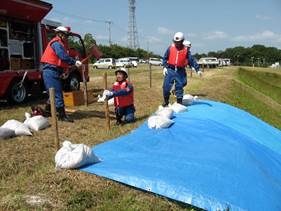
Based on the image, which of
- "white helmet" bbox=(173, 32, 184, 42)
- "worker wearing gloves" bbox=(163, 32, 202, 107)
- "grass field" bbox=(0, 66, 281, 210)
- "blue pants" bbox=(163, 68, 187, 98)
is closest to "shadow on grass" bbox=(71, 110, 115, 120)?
"grass field" bbox=(0, 66, 281, 210)

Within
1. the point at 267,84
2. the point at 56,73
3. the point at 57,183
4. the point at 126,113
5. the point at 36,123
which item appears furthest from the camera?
the point at 267,84

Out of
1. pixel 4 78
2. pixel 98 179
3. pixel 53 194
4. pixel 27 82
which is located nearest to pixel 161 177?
pixel 98 179

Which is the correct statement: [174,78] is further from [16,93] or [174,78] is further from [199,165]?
[199,165]

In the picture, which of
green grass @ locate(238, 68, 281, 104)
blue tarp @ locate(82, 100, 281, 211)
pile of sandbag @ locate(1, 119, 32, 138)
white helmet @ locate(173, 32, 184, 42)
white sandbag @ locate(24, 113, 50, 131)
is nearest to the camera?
blue tarp @ locate(82, 100, 281, 211)

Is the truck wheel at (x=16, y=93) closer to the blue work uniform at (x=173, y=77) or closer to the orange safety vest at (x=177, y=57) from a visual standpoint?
the blue work uniform at (x=173, y=77)

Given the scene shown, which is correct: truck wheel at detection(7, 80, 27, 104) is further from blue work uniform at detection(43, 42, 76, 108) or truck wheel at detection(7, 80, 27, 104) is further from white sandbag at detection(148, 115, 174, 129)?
white sandbag at detection(148, 115, 174, 129)

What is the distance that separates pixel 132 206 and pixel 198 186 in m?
0.80

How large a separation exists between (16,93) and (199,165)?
7.57 metres

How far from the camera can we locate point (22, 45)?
478 inches

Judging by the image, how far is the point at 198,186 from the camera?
4668mm

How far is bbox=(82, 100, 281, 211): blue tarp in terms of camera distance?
4.59 m

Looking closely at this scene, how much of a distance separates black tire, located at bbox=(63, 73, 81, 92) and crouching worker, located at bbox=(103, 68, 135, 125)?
497cm

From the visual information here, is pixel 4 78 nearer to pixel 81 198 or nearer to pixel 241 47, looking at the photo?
pixel 81 198

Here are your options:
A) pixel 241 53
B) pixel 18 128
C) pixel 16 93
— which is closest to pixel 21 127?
pixel 18 128
